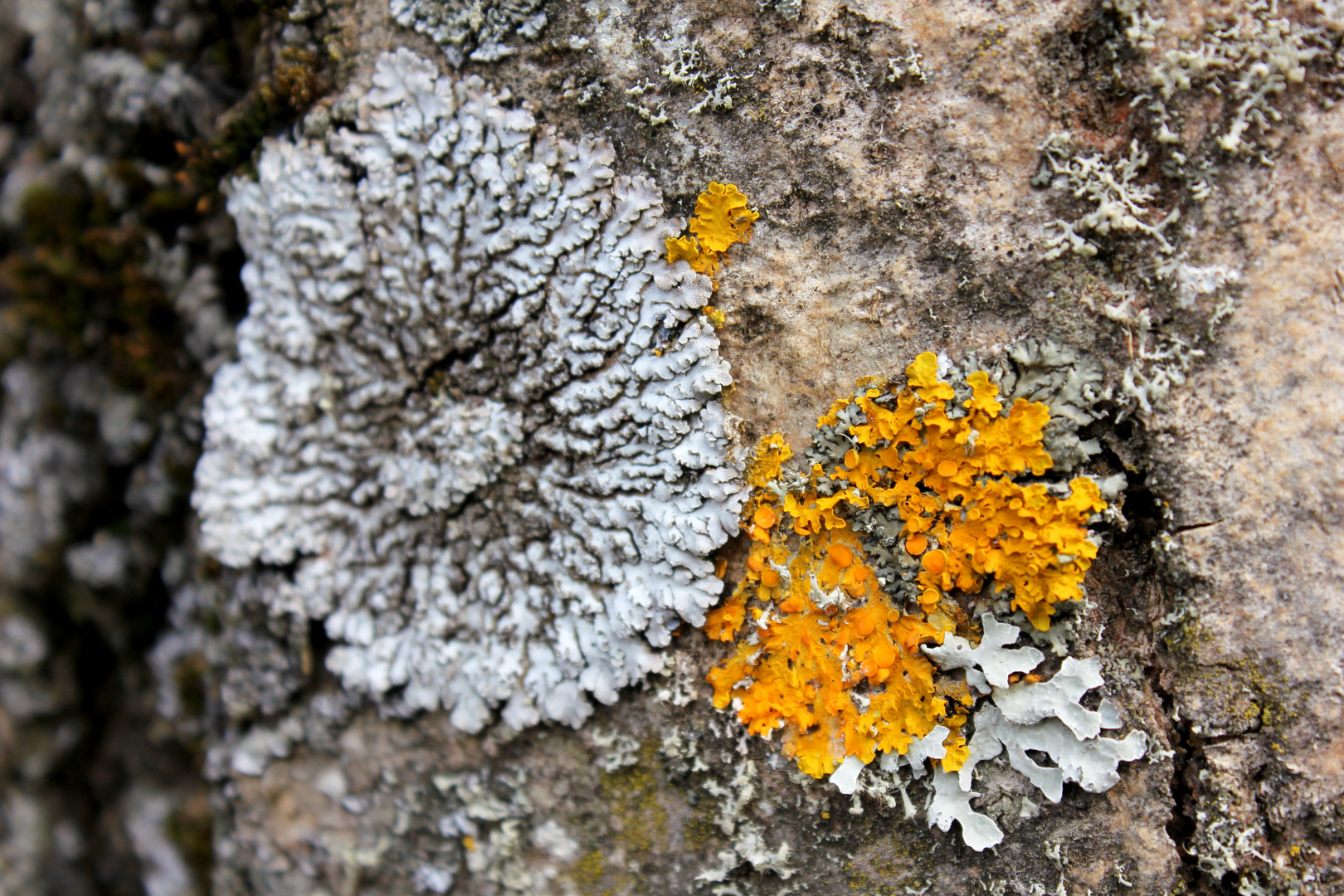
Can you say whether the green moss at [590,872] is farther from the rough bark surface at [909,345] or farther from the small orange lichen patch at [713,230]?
the small orange lichen patch at [713,230]

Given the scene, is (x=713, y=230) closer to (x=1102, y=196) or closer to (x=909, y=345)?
(x=909, y=345)

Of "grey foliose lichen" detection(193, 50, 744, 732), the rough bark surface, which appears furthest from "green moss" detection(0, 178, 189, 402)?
"grey foliose lichen" detection(193, 50, 744, 732)

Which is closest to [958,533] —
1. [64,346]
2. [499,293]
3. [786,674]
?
[786,674]

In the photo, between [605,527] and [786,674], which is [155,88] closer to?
[605,527]

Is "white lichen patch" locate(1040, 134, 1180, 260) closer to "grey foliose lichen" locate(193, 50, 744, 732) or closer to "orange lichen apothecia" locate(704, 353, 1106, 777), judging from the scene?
"orange lichen apothecia" locate(704, 353, 1106, 777)

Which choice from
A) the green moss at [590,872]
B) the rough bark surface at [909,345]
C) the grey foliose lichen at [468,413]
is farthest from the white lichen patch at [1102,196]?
the green moss at [590,872]

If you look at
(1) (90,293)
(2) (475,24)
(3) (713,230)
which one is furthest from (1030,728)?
(1) (90,293)
